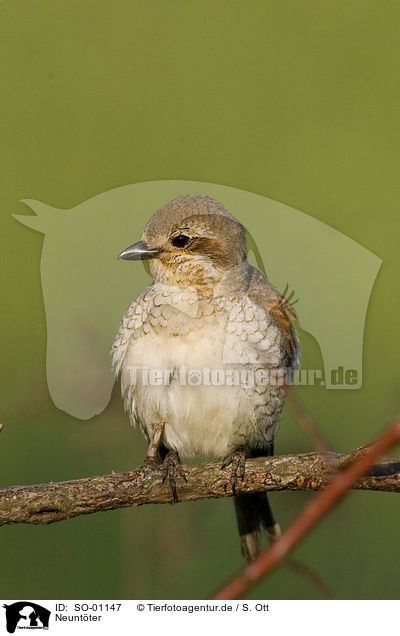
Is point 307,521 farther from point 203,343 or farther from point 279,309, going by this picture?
point 279,309

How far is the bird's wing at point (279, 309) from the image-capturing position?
12.3 feet

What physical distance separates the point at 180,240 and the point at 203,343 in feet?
1.90

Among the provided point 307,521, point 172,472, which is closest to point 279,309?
point 172,472

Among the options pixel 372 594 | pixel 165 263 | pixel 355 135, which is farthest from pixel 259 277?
pixel 355 135

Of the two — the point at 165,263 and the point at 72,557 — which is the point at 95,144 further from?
the point at 72,557

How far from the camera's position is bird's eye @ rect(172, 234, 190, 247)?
3752mm

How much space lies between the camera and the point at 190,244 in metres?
3.77

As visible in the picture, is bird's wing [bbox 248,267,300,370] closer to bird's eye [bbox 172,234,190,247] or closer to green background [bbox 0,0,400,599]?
green background [bbox 0,0,400,599]

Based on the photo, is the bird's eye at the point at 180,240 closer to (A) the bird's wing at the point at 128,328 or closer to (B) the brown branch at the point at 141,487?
(A) the bird's wing at the point at 128,328
